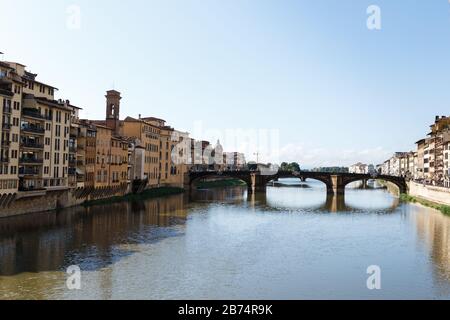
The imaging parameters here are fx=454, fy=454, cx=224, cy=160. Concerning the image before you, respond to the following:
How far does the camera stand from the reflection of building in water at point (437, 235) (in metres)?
30.2

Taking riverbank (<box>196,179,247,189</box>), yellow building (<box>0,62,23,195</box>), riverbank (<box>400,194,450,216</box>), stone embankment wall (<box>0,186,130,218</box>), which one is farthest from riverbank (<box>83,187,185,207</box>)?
riverbank (<box>400,194,450,216</box>)

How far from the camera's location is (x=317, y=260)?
3169cm

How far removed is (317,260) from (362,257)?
390 cm

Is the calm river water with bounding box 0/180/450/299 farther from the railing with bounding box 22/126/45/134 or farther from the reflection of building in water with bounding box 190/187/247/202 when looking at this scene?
the reflection of building in water with bounding box 190/187/247/202

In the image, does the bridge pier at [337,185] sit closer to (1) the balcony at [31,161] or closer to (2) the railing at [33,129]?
(1) the balcony at [31,161]

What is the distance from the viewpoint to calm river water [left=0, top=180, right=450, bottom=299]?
24047 millimetres

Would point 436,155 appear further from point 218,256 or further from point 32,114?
point 32,114

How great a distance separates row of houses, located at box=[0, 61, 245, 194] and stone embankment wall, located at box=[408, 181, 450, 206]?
4744cm

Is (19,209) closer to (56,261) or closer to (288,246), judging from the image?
(56,261)

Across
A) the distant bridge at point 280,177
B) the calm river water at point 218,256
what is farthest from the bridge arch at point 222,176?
the calm river water at point 218,256

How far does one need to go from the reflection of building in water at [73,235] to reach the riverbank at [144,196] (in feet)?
8.24

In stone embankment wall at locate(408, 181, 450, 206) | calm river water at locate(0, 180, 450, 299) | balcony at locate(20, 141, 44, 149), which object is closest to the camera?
calm river water at locate(0, 180, 450, 299)

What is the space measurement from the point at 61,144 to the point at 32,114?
7244 millimetres
